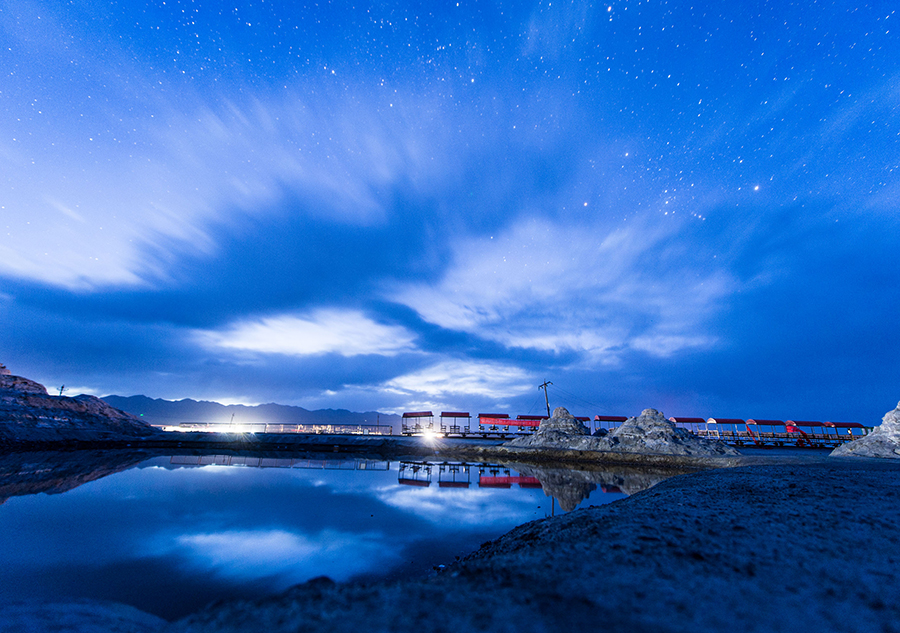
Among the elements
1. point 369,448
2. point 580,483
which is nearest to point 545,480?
point 580,483

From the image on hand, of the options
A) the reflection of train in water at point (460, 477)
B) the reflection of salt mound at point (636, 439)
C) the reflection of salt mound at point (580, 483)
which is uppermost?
the reflection of salt mound at point (636, 439)

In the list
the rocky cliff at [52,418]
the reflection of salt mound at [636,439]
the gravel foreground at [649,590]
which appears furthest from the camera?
the rocky cliff at [52,418]

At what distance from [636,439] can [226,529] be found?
1163 inches

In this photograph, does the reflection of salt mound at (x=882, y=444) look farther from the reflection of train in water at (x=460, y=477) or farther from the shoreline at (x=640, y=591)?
the shoreline at (x=640, y=591)

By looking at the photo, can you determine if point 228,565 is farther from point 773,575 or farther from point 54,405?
point 54,405

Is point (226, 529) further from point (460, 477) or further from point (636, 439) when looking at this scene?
point (636, 439)

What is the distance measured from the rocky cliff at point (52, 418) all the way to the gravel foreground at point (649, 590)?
4299 centimetres

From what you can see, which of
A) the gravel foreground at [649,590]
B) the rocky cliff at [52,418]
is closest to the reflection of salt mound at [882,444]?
the gravel foreground at [649,590]

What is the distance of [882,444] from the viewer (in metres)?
21.9

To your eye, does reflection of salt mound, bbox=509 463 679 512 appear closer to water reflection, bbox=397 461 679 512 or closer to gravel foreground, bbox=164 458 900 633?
water reflection, bbox=397 461 679 512

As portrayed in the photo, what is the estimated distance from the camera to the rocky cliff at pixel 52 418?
28.2 meters

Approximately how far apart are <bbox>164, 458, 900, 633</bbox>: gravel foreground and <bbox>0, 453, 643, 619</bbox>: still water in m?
3.36

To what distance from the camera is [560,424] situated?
32688mm

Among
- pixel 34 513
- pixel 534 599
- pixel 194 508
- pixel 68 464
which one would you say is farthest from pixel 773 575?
pixel 68 464
